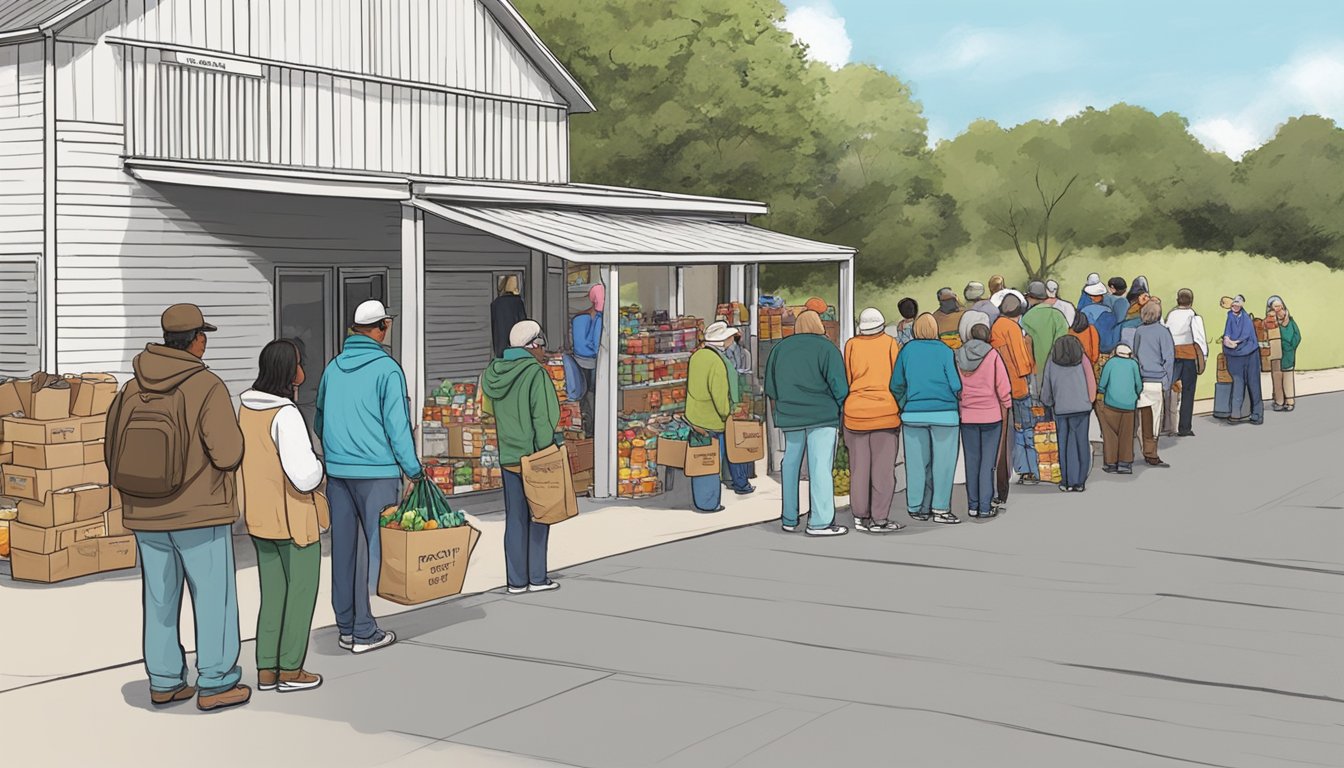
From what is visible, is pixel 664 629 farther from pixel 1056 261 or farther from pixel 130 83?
pixel 1056 261

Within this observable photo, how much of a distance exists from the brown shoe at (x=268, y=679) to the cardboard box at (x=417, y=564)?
1.15 metres

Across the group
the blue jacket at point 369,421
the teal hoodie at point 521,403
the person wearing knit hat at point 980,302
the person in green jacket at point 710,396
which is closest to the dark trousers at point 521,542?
the teal hoodie at point 521,403

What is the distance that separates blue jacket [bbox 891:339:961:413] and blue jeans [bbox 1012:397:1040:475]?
3.21m

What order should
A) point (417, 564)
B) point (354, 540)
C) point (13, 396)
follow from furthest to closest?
1. point (13, 396)
2. point (417, 564)
3. point (354, 540)

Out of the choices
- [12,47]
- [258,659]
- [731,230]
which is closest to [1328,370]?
[731,230]

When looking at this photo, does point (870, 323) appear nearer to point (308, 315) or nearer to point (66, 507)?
point (66, 507)

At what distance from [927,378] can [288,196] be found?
700 centimetres

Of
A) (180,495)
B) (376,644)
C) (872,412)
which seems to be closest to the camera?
(180,495)

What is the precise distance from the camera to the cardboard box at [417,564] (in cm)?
915

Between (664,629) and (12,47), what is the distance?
9069 millimetres

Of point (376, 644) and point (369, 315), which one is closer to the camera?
point (369, 315)

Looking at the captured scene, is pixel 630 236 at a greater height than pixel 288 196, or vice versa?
pixel 288 196

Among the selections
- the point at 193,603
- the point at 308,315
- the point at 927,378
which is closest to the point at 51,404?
the point at 193,603

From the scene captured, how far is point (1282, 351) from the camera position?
26.0 m
